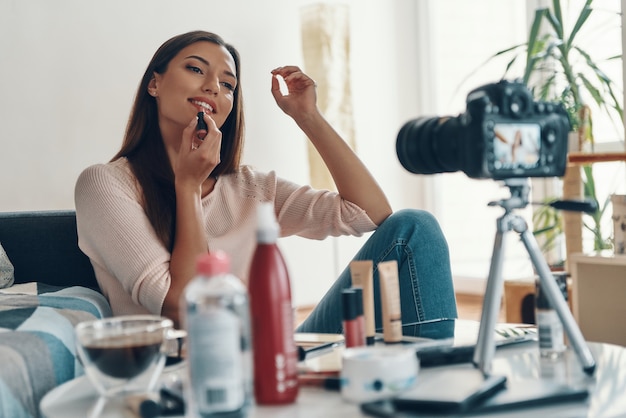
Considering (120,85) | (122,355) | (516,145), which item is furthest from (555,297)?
(120,85)

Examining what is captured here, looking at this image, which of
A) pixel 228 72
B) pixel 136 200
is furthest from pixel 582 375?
pixel 228 72

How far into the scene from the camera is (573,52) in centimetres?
341

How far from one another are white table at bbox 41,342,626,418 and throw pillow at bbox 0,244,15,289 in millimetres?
745

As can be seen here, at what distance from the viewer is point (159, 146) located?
5.77ft

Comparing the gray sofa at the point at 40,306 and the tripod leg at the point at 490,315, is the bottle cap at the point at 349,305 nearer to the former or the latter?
the tripod leg at the point at 490,315

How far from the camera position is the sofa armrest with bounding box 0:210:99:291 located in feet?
5.83

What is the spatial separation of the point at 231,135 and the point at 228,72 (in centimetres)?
15

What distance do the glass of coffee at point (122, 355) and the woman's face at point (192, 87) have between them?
2.91 feet

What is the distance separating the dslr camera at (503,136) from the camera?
942 millimetres

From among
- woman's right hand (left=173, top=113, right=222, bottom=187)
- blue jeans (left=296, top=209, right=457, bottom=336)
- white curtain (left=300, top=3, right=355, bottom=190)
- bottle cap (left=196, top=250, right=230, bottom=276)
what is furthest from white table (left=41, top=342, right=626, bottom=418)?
white curtain (left=300, top=3, right=355, bottom=190)

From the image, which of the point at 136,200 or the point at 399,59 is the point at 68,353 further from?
the point at 399,59

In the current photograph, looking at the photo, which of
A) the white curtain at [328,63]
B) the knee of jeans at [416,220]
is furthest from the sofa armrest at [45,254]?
the white curtain at [328,63]

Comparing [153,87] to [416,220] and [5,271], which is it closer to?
[5,271]

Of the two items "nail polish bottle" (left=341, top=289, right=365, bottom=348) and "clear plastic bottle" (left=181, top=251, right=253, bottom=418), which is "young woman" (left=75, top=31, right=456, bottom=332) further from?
"clear plastic bottle" (left=181, top=251, right=253, bottom=418)
